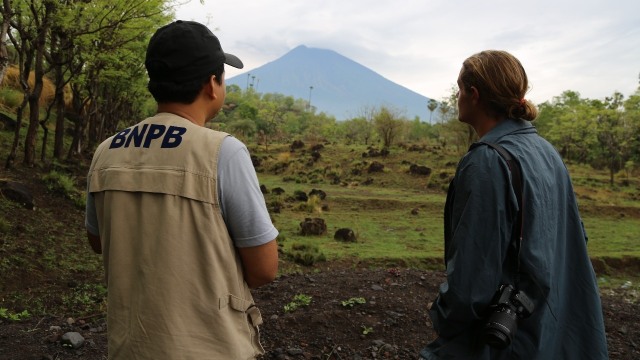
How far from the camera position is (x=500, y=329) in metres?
1.57

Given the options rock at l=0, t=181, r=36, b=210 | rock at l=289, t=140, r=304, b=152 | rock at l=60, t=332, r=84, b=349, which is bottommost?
rock at l=60, t=332, r=84, b=349

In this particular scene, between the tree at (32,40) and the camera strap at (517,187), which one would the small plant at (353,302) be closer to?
the camera strap at (517,187)

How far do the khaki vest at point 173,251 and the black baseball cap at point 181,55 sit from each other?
6.4 inches

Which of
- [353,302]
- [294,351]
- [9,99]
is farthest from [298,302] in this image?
[9,99]

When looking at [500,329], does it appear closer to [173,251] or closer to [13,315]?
[173,251]

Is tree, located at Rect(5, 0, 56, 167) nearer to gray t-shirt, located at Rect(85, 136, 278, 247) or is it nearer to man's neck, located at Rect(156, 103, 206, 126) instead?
man's neck, located at Rect(156, 103, 206, 126)

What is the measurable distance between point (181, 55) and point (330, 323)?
3395 millimetres

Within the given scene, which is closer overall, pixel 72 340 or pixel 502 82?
pixel 502 82

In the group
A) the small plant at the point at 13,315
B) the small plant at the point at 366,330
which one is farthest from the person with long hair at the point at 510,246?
the small plant at the point at 13,315

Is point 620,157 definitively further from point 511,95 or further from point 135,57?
point 511,95

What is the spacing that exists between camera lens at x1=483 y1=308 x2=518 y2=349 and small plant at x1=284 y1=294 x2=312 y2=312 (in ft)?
11.1

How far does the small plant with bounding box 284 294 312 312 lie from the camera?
15.8 feet

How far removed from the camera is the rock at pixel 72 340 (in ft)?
12.4

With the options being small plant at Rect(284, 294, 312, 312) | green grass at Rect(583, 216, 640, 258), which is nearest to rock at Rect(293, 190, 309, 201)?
green grass at Rect(583, 216, 640, 258)
